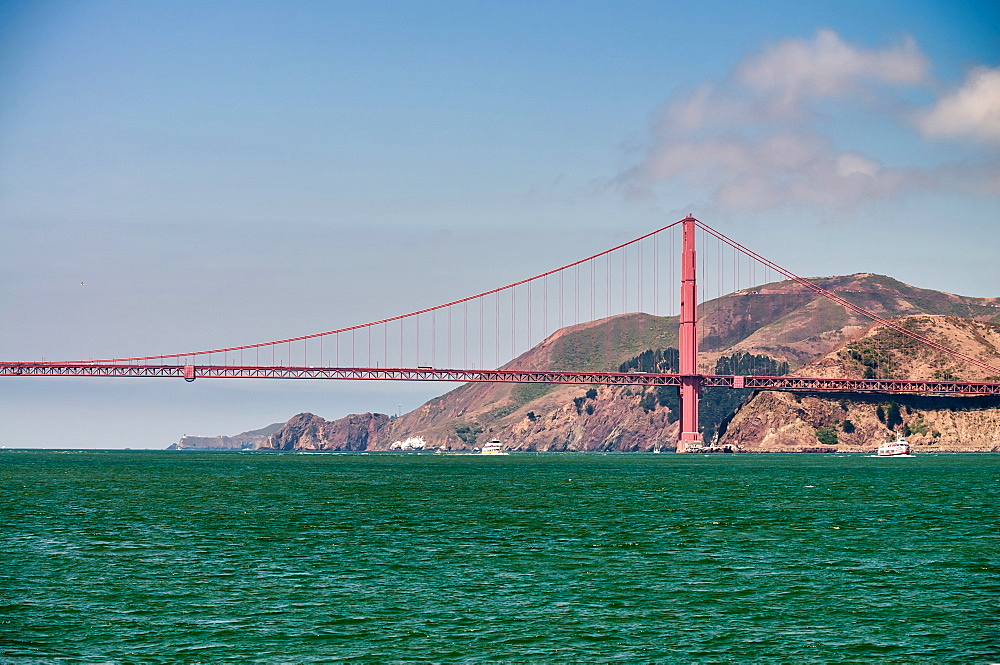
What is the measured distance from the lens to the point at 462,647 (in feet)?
81.8

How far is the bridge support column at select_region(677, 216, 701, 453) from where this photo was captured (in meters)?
182

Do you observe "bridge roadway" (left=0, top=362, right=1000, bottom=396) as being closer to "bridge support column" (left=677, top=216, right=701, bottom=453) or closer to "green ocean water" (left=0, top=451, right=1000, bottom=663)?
"bridge support column" (left=677, top=216, right=701, bottom=453)

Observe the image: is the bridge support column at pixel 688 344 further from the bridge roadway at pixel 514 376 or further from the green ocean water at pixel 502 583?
the green ocean water at pixel 502 583

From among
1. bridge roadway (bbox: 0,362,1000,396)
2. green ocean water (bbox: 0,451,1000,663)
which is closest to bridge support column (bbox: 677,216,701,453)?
bridge roadway (bbox: 0,362,1000,396)

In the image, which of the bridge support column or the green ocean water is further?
the bridge support column

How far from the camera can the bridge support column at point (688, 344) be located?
181750 mm

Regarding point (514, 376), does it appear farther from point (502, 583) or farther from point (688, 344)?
point (502, 583)

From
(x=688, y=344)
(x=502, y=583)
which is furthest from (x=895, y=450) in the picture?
(x=502, y=583)

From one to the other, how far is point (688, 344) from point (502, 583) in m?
153

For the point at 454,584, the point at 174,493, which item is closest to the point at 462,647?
the point at 454,584

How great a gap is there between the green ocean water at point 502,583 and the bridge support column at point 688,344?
119 metres

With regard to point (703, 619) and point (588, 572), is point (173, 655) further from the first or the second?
point (588, 572)

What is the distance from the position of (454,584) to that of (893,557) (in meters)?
14.8

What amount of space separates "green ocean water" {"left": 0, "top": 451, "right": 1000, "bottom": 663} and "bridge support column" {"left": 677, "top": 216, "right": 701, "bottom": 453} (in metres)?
119
